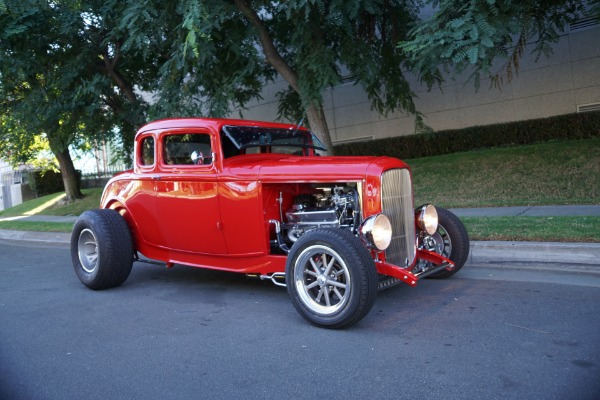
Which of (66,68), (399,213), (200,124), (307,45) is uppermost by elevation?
(66,68)

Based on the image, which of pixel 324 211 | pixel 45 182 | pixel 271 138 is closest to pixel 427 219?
pixel 324 211

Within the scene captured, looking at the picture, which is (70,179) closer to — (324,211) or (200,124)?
(200,124)

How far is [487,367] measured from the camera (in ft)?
11.8

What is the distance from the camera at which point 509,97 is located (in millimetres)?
15602

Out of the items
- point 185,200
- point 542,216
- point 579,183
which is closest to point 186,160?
point 185,200

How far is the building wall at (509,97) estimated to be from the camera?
1455cm

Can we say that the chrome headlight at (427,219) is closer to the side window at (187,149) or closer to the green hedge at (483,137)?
the side window at (187,149)

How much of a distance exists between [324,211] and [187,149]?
1.90 meters

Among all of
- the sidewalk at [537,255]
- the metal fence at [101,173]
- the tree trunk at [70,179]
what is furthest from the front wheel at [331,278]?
the metal fence at [101,173]

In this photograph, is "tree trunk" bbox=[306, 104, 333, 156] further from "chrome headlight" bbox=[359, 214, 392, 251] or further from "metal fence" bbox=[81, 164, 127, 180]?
"metal fence" bbox=[81, 164, 127, 180]

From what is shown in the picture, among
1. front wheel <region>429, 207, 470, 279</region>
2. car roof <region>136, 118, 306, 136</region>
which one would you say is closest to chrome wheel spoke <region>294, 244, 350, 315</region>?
front wheel <region>429, 207, 470, 279</region>

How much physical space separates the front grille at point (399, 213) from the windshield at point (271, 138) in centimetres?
145

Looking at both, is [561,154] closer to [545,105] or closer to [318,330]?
[545,105]

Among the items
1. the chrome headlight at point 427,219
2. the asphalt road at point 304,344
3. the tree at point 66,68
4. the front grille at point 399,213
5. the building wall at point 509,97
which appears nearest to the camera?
the asphalt road at point 304,344
